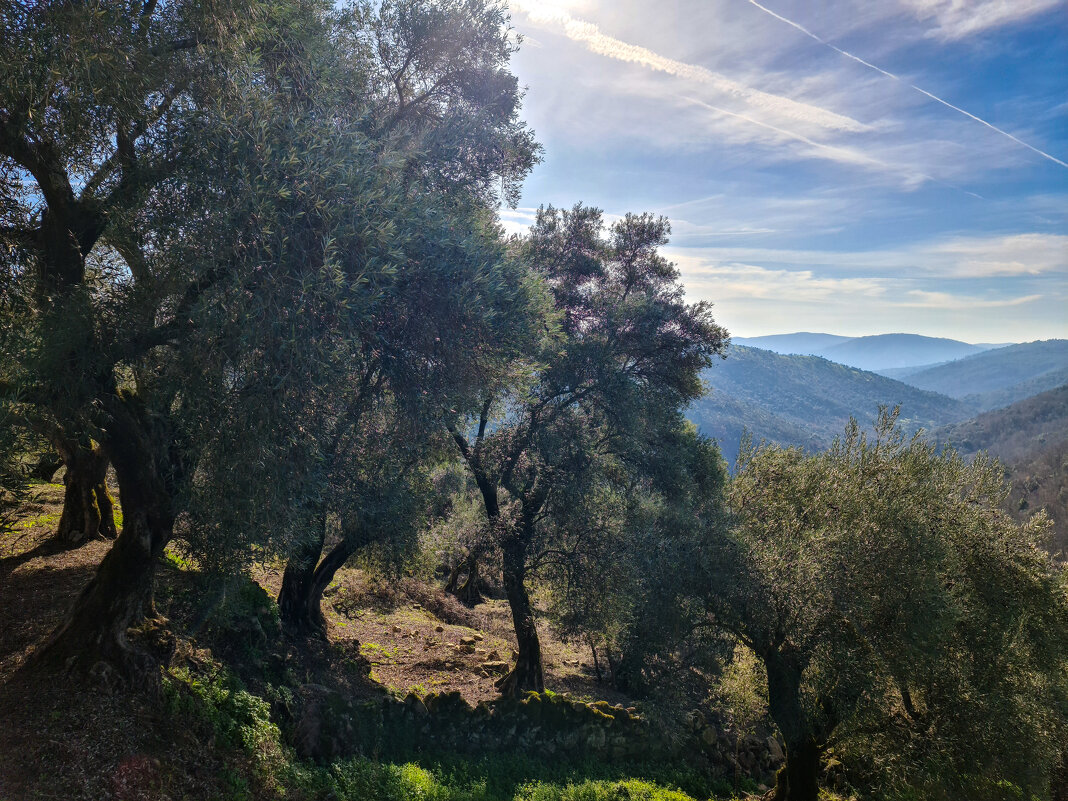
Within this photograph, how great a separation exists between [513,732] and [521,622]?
3.26 meters

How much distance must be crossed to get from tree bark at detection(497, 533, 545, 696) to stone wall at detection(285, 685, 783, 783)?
116cm

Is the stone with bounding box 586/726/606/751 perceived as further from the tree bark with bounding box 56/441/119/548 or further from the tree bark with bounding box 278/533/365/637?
the tree bark with bounding box 56/441/119/548

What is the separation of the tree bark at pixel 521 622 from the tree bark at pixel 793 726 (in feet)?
24.0

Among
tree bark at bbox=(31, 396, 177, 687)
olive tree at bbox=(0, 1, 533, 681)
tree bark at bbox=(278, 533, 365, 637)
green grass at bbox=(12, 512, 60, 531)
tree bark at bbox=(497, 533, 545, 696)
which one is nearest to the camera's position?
olive tree at bbox=(0, 1, 533, 681)

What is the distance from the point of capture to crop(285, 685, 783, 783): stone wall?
1295 centimetres

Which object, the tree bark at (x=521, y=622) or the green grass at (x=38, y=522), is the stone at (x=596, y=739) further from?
the green grass at (x=38, y=522)

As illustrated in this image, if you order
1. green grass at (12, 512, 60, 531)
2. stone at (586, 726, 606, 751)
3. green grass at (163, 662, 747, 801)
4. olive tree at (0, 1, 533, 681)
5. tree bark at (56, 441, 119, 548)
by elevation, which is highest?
olive tree at (0, 1, 533, 681)

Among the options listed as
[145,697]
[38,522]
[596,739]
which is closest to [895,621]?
[596,739]

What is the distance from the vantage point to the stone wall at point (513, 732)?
12945 mm

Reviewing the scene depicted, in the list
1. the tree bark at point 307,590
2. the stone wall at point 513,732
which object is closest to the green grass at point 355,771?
the stone wall at point 513,732

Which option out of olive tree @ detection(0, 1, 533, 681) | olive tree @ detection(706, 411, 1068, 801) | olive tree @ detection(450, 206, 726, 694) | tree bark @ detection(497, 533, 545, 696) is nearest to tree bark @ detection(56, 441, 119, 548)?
olive tree @ detection(0, 1, 533, 681)

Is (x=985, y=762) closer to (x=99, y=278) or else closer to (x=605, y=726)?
(x=605, y=726)

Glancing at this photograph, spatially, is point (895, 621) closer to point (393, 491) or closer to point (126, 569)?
point (393, 491)

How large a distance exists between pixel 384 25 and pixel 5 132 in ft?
27.9
